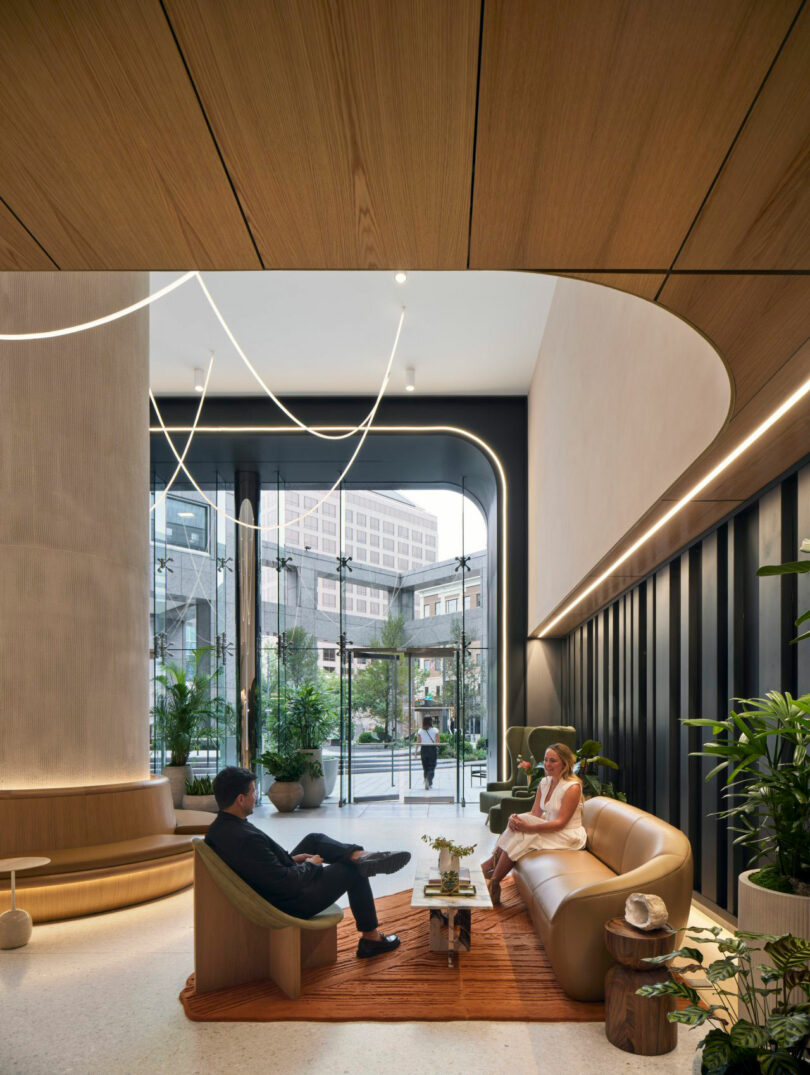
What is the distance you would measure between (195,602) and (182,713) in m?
2.52

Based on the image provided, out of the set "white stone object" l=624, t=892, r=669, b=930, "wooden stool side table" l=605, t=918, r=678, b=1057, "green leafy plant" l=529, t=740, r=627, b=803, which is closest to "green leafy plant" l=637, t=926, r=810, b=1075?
"wooden stool side table" l=605, t=918, r=678, b=1057

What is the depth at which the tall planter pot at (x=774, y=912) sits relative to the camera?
3135 millimetres

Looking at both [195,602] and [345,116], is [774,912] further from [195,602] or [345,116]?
[195,602]

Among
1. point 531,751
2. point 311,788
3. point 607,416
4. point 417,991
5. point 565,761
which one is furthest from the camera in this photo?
point 311,788

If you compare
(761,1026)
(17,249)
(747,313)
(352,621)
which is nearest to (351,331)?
(352,621)

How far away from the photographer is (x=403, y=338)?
425 inches

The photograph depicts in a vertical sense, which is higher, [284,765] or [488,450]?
[488,450]

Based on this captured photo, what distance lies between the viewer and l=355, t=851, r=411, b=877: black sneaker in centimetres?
503

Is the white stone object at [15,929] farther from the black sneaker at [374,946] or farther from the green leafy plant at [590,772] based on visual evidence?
the green leafy plant at [590,772]

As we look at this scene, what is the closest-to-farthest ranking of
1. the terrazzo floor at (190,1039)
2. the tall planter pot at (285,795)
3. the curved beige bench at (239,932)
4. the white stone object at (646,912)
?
the terrazzo floor at (190,1039)
the white stone object at (646,912)
the curved beige bench at (239,932)
the tall planter pot at (285,795)

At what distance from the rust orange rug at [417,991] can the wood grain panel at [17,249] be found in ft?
11.3

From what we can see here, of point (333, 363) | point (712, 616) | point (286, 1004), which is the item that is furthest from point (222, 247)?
point (333, 363)

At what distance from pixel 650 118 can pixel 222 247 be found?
1258 millimetres

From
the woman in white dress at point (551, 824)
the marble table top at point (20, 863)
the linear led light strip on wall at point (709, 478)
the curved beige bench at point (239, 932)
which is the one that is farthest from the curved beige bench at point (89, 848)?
the linear led light strip on wall at point (709, 478)
